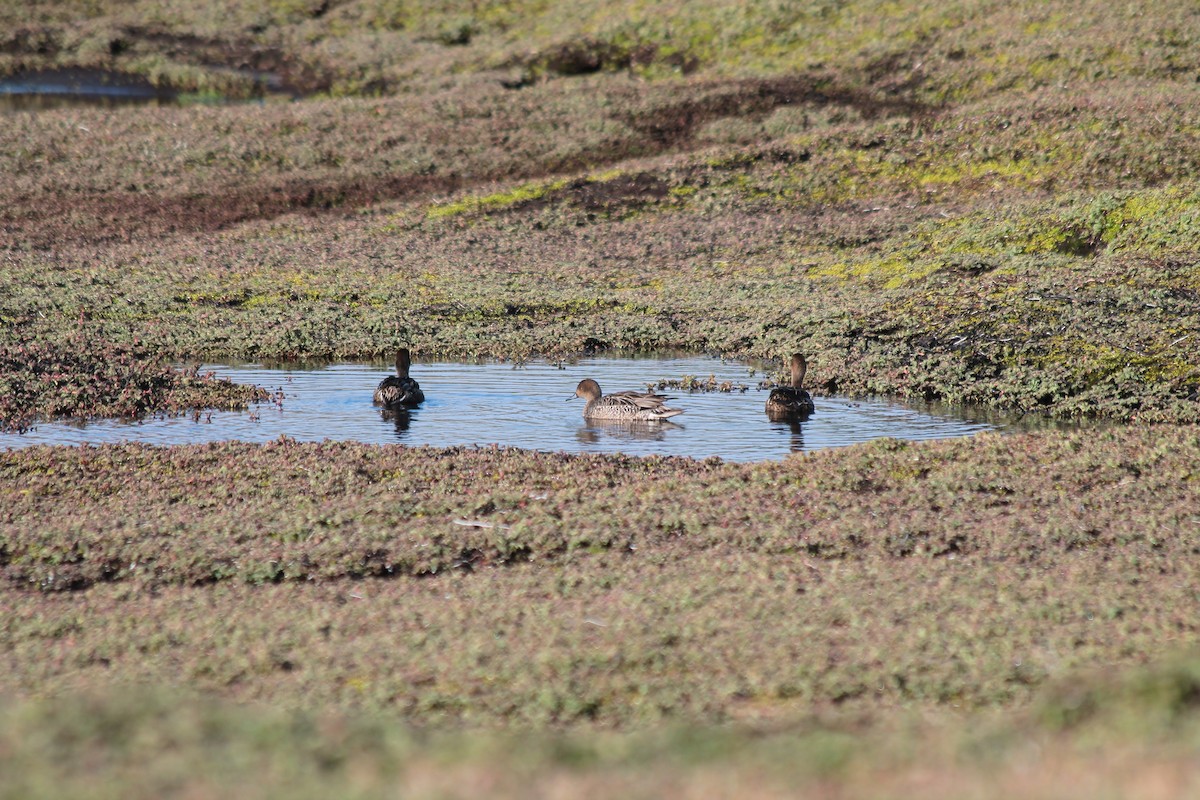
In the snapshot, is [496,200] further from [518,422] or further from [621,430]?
[621,430]

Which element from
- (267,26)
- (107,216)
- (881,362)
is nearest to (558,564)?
(881,362)

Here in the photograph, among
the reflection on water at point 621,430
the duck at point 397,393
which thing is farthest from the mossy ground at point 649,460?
the reflection on water at point 621,430

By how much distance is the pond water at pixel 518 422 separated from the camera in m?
14.5

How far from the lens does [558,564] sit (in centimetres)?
Answer: 981

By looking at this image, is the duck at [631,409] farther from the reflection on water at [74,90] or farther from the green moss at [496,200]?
the reflection on water at [74,90]

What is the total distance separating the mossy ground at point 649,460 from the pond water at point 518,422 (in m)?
0.81

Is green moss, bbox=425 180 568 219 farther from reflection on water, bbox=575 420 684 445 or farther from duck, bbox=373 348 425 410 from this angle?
reflection on water, bbox=575 420 684 445

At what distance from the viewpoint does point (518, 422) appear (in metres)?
16.0

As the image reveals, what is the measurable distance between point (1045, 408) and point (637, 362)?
596 centimetres

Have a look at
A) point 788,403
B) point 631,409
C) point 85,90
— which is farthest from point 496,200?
point 85,90

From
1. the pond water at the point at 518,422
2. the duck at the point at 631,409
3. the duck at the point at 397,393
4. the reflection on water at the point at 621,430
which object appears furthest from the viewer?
the duck at the point at 397,393

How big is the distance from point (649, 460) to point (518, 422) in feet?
10.7

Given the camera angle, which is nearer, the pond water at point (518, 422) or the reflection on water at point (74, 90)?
the pond water at point (518, 422)

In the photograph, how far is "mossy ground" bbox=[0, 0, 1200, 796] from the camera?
6.22 metres
